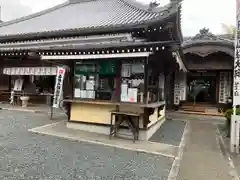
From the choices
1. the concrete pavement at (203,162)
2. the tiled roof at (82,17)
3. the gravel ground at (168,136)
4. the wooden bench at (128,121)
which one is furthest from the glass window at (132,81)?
the tiled roof at (82,17)

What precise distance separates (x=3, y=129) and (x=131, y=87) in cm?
455

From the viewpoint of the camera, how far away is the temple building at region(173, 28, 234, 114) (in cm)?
1376

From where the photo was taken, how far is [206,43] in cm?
1365

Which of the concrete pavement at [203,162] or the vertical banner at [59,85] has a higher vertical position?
the vertical banner at [59,85]

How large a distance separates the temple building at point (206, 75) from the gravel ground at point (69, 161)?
30.3 feet

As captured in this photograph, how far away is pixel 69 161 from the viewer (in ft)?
15.3

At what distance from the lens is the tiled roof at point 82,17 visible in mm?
11086

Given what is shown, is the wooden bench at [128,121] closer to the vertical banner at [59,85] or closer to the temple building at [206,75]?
the vertical banner at [59,85]

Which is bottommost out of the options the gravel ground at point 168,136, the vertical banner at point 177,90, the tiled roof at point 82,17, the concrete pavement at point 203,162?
the concrete pavement at point 203,162

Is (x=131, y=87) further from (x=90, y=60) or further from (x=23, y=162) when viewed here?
(x=23, y=162)

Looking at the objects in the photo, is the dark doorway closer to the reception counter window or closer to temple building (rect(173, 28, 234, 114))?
temple building (rect(173, 28, 234, 114))

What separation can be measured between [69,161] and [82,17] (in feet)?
36.1

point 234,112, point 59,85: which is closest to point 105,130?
point 59,85

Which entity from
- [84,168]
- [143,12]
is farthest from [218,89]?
[84,168]
